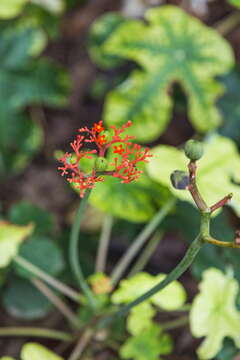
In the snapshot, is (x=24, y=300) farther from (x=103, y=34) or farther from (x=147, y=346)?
(x=103, y=34)

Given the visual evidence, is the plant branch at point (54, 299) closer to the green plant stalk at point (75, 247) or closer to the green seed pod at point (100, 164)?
the green plant stalk at point (75, 247)

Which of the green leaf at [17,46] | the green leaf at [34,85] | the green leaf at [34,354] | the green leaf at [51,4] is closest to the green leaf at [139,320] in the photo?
the green leaf at [34,354]

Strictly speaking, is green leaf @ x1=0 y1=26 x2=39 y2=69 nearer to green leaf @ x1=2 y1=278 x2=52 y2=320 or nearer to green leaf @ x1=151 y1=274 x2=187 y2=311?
green leaf @ x1=2 y1=278 x2=52 y2=320

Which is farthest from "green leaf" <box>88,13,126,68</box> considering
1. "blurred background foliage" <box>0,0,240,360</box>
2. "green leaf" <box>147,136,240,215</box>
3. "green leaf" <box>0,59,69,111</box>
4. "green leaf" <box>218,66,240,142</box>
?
"green leaf" <box>147,136,240,215</box>

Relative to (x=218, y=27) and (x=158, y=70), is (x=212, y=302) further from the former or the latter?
(x=218, y=27)

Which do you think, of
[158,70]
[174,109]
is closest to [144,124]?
[158,70]

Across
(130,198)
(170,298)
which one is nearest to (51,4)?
(130,198)
